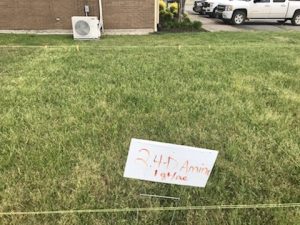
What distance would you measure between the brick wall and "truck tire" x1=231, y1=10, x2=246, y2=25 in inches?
205

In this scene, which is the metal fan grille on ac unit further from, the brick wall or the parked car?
the parked car

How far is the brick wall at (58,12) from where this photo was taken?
11016 mm

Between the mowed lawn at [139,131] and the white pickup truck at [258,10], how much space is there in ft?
31.5

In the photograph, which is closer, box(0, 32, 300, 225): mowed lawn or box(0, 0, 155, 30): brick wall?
box(0, 32, 300, 225): mowed lawn

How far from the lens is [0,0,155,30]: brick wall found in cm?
1102

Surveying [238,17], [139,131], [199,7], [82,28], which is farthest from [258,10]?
[139,131]

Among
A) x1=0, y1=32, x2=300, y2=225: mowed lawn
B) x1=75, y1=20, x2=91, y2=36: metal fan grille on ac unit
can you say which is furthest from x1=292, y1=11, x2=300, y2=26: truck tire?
x1=0, y1=32, x2=300, y2=225: mowed lawn

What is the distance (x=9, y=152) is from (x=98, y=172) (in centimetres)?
85

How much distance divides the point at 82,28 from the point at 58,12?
1.98 metres

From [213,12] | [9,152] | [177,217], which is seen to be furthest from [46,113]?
[213,12]

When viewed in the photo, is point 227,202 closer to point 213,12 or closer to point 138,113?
point 138,113

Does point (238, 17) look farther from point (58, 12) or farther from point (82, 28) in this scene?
point (82, 28)

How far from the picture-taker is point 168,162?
2041 millimetres

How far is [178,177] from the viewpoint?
211cm
